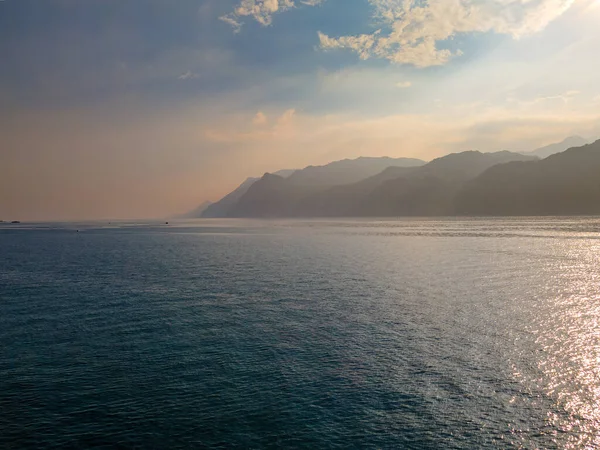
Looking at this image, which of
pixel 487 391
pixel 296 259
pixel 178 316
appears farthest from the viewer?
pixel 296 259

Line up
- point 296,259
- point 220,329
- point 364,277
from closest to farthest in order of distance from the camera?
point 220,329 < point 364,277 < point 296,259

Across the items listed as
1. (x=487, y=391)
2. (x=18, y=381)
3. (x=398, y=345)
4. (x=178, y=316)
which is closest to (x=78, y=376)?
(x=18, y=381)

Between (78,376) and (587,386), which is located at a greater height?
(78,376)

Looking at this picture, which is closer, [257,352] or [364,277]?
[257,352]

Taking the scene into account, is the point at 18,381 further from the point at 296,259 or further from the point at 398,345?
the point at 296,259

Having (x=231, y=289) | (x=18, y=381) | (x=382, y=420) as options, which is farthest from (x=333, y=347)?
(x=231, y=289)

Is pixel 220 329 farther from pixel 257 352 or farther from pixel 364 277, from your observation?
pixel 364 277
